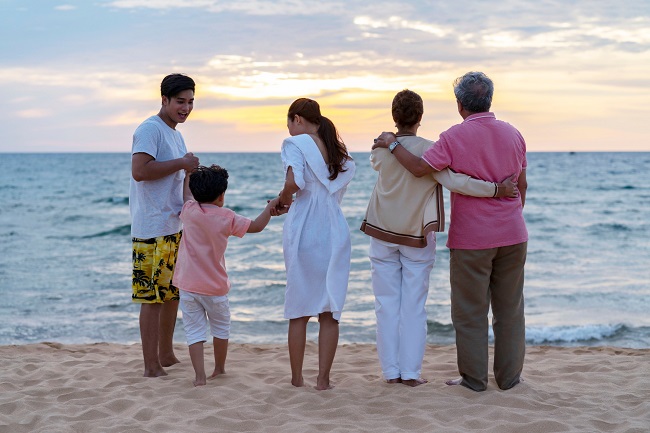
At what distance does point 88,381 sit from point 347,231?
212 cm

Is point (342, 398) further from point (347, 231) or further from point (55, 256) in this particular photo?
point (55, 256)

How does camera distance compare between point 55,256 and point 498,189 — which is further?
point 55,256

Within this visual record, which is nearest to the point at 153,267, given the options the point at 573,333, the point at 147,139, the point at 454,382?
the point at 147,139

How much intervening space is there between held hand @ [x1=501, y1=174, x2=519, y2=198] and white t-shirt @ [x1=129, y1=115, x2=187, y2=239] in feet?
7.24

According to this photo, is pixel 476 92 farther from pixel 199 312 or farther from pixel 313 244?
pixel 199 312

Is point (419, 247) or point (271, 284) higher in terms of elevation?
point (419, 247)

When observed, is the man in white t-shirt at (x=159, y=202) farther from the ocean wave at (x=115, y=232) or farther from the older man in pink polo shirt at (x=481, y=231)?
the ocean wave at (x=115, y=232)

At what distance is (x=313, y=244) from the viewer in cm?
441

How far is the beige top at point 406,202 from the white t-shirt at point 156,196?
54.0 inches

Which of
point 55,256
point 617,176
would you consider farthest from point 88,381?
point 617,176

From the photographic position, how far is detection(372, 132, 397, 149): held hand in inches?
172

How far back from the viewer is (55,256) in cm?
1423

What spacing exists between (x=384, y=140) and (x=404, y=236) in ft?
2.05

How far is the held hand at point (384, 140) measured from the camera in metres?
4.38
